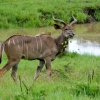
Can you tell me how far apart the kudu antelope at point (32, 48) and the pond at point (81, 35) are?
19.0ft

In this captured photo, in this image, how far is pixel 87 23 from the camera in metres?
21.6

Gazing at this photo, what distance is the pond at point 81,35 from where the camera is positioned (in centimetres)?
1529

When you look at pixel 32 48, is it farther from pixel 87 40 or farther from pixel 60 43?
pixel 87 40

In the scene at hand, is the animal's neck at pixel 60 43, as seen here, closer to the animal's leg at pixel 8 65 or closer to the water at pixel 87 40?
the animal's leg at pixel 8 65

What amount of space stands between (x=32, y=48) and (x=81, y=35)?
1045 centimetres

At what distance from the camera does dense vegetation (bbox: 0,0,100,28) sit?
65.2ft

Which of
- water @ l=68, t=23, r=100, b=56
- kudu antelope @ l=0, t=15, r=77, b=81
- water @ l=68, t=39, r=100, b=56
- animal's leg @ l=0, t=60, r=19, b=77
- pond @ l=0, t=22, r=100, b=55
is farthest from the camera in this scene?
pond @ l=0, t=22, r=100, b=55

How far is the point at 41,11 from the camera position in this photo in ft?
69.9

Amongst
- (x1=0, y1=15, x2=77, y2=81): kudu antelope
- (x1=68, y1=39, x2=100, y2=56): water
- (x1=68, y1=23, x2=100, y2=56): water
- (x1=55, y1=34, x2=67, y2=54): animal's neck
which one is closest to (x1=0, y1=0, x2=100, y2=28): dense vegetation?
(x1=68, y1=23, x2=100, y2=56): water

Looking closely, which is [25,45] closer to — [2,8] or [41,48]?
[41,48]

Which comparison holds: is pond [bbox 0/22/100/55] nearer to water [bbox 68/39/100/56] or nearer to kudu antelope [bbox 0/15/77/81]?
water [bbox 68/39/100/56]

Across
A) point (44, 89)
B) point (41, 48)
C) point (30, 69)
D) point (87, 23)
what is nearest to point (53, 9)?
point (87, 23)

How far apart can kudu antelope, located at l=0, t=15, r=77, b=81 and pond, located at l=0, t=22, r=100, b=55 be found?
5.79 m

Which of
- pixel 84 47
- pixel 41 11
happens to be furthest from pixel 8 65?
pixel 41 11
